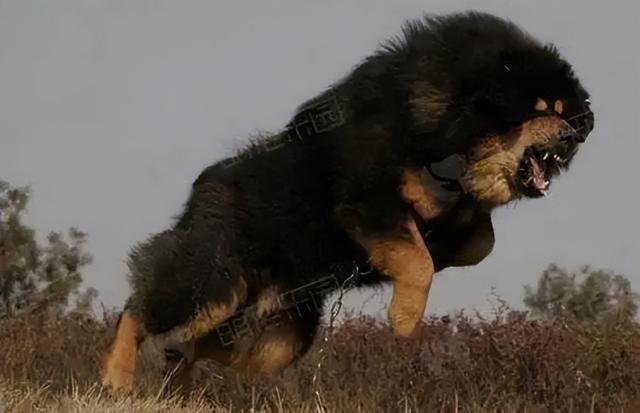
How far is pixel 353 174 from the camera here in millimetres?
6184

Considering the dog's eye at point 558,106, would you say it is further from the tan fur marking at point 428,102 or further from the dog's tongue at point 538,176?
the tan fur marking at point 428,102

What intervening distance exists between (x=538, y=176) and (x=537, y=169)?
4 cm

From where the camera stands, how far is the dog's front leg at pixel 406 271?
5926 mm

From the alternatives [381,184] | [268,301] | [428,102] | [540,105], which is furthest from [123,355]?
[540,105]

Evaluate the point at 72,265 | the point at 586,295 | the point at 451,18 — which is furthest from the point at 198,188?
the point at 72,265

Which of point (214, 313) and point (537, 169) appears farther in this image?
point (214, 313)

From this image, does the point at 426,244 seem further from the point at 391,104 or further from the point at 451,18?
the point at 451,18

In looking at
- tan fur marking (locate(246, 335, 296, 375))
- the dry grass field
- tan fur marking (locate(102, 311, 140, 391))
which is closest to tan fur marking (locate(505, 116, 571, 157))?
the dry grass field

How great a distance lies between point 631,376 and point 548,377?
1.91ft

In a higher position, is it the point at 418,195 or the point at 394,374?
the point at 418,195

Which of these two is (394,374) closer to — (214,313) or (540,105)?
(214,313)

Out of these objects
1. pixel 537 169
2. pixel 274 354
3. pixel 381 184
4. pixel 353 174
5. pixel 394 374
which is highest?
pixel 353 174

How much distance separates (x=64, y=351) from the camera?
29.5 ft

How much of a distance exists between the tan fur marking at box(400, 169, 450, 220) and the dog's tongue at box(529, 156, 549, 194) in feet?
1.82
